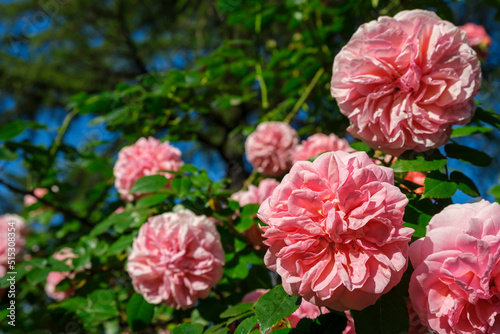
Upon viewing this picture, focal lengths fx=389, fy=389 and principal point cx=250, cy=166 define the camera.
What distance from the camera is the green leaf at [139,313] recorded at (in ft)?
2.41

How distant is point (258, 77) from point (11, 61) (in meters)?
4.00

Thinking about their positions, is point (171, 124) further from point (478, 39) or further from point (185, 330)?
point (478, 39)

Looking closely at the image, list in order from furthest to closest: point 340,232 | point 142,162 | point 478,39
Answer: point 478,39
point 142,162
point 340,232

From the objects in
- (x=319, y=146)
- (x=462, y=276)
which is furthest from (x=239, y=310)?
(x=319, y=146)

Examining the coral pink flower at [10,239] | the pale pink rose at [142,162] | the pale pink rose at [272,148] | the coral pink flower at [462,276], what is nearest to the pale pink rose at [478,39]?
the pale pink rose at [272,148]

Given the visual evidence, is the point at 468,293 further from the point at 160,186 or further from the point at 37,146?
the point at 37,146

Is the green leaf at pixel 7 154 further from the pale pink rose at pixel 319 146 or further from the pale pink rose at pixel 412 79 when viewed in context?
the pale pink rose at pixel 412 79

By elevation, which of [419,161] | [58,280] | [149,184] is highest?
[419,161]

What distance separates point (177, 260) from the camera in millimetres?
705

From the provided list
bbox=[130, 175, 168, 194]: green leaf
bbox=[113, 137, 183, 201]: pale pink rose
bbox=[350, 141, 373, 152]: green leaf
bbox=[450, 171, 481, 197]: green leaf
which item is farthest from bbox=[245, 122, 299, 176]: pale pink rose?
bbox=[450, 171, 481, 197]: green leaf

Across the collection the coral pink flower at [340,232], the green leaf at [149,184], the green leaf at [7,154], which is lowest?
the green leaf at [7,154]

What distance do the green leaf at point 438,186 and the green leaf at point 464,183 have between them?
0.07ft

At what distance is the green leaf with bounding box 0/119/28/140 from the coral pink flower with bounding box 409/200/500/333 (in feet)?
3.35

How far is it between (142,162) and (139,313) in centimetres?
35
